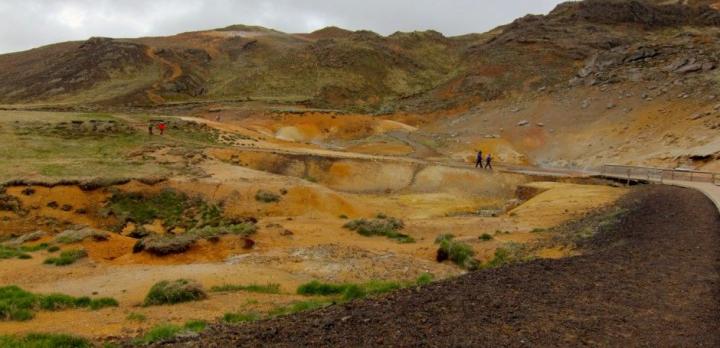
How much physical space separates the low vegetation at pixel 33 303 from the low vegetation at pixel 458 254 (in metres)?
9.22

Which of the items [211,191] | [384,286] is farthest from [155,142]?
[384,286]

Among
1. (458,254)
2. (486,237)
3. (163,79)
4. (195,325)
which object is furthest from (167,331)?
(163,79)

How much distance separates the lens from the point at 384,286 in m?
12.1

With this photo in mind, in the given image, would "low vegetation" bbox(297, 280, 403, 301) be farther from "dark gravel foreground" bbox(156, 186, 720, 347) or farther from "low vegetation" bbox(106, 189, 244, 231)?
"low vegetation" bbox(106, 189, 244, 231)

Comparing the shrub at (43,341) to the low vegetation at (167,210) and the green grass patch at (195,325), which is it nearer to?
the green grass patch at (195,325)

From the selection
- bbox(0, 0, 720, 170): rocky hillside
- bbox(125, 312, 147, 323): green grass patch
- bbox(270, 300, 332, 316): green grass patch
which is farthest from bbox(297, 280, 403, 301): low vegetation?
bbox(0, 0, 720, 170): rocky hillside

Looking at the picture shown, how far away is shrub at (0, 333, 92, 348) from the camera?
322 inches

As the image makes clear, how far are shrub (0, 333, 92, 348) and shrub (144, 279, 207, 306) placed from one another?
→ 9.16 feet

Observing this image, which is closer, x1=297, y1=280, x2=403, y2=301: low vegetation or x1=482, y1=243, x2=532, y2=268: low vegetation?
x1=297, y1=280, x2=403, y2=301: low vegetation

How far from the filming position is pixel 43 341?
8.37m

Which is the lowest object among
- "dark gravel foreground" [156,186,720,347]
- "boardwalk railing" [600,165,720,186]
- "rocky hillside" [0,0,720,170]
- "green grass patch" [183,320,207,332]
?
"green grass patch" [183,320,207,332]

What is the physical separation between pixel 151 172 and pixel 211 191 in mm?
3925

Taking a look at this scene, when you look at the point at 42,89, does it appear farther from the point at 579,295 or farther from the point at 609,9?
the point at 579,295

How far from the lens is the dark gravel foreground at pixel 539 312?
23.7 feet
